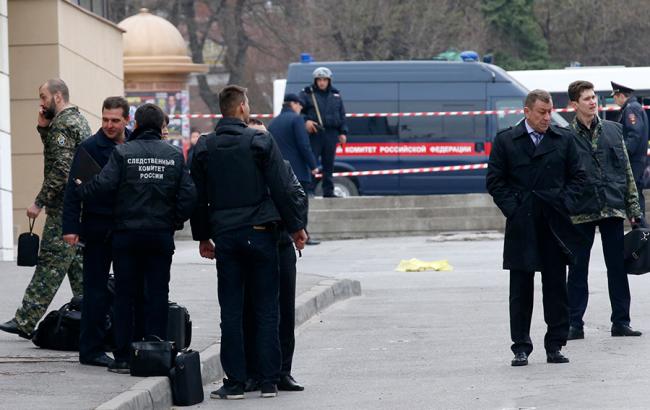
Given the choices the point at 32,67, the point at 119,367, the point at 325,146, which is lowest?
the point at 119,367

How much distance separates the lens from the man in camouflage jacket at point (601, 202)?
1162 cm

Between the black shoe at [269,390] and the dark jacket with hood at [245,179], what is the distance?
93 centimetres

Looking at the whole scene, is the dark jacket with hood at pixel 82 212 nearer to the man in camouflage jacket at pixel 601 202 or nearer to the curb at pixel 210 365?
the curb at pixel 210 365

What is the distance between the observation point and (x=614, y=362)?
10422 mm

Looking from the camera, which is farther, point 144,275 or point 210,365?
point 210,365

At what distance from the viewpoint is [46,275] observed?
11172 millimetres

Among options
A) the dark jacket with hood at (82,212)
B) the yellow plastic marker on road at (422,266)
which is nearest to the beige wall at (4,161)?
the yellow plastic marker on road at (422,266)

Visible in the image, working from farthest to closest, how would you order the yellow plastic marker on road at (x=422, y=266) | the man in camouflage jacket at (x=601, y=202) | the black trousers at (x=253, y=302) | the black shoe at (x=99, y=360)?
the yellow plastic marker on road at (x=422, y=266)
the man in camouflage jacket at (x=601, y=202)
the black shoe at (x=99, y=360)
the black trousers at (x=253, y=302)

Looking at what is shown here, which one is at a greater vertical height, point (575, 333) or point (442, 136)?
point (442, 136)

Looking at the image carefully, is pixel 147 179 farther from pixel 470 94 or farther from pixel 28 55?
pixel 470 94

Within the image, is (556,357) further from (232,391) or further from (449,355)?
(232,391)

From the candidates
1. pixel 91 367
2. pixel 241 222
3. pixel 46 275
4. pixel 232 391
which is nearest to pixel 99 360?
pixel 91 367

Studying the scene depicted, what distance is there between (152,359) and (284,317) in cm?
90

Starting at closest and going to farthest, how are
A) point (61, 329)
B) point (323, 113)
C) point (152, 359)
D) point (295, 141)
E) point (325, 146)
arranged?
point (152, 359) → point (61, 329) → point (295, 141) → point (323, 113) → point (325, 146)
